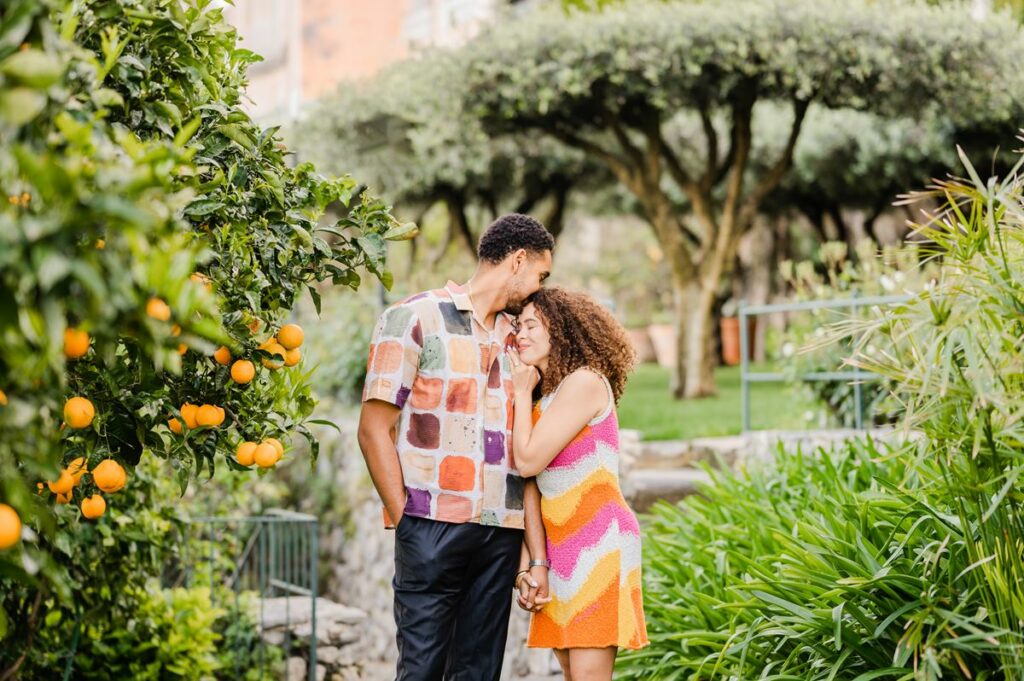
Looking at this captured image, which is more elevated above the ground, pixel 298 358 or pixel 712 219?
pixel 712 219

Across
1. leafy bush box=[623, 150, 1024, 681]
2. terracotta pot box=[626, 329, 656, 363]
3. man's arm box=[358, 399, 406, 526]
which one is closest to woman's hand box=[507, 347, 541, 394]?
man's arm box=[358, 399, 406, 526]

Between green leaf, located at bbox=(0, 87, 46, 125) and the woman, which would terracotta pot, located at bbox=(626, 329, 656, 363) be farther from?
green leaf, located at bbox=(0, 87, 46, 125)

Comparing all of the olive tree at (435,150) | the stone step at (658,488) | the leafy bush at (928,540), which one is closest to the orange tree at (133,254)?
the leafy bush at (928,540)

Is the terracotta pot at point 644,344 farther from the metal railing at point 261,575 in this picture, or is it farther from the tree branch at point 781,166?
the metal railing at point 261,575

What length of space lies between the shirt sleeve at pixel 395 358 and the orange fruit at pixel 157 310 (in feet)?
4.47

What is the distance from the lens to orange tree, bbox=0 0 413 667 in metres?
1.40

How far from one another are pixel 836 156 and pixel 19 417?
558 inches

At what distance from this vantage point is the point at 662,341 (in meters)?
17.9

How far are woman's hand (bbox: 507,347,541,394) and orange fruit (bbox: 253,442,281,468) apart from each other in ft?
2.69

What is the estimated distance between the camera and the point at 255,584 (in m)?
8.12

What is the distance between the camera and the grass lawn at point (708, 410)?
870cm

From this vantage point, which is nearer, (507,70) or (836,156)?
(507,70)

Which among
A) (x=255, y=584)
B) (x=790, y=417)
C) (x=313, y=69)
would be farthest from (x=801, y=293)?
(x=313, y=69)

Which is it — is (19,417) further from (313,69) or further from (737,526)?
(313,69)
